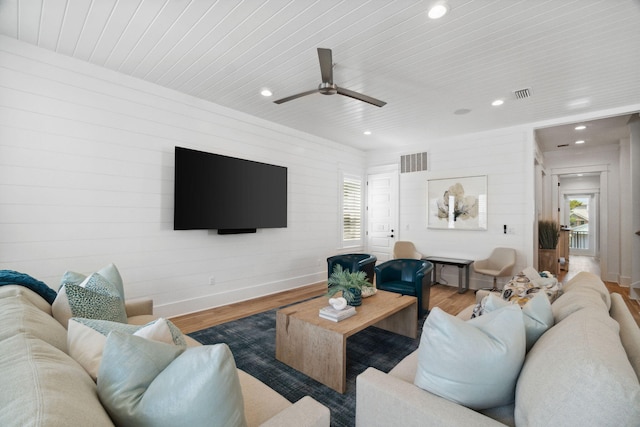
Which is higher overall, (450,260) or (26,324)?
(26,324)

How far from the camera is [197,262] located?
4.02 m

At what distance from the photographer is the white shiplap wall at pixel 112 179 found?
2789mm

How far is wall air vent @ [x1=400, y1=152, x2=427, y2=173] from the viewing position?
19.8 ft

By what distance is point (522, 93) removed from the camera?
3.64 m

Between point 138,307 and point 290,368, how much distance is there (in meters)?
1.39

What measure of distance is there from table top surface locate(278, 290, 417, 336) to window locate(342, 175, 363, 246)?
10.5 feet

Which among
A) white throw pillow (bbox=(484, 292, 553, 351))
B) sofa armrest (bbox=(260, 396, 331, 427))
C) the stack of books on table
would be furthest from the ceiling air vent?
sofa armrest (bbox=(260, 396, 331, 427))

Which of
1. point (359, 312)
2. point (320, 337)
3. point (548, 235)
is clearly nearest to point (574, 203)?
point (548, 235)

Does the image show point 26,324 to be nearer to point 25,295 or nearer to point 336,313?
point 25,295

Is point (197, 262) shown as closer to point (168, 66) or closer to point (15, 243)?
point (15, 243)

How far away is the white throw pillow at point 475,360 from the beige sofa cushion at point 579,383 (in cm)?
7

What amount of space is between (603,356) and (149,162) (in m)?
4.12

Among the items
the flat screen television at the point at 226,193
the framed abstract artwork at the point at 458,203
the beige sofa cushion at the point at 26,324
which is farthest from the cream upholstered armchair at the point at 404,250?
the beige sofa cushion at the point at 26,324

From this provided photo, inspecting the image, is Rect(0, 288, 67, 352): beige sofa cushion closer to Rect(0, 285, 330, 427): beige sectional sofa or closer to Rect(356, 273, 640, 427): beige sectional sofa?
Rect(0, 285, 330, 427): beige sectional sofa
